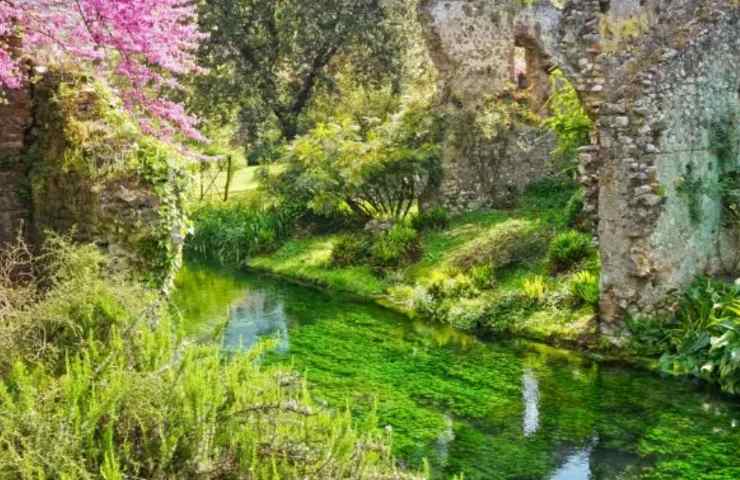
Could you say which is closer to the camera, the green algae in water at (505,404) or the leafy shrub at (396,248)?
the green algae in water at (505,404)

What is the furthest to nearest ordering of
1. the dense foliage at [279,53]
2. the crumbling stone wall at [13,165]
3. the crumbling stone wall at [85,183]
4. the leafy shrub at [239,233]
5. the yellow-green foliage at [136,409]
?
the dense foliage at [279,53] < the leafy shrub at [239,233] < the crumbling stone wall at [13,165] < the crumbling stone wall at [85,183] < the yellow-green foliage at [136,409]

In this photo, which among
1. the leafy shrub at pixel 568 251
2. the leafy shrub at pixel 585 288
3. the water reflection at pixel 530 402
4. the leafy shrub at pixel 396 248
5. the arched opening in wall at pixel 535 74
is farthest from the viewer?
the arched opening in wall at pixel 535 74

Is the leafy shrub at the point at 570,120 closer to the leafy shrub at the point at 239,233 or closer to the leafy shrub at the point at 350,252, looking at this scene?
the leafy shrub at the point at 350,252

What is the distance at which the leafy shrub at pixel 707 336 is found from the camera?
35.8 feet

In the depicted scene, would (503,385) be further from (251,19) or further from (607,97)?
(251,19)

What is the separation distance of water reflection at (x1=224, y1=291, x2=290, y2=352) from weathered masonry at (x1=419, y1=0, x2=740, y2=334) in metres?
5.55

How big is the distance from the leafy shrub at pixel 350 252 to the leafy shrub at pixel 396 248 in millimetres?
378

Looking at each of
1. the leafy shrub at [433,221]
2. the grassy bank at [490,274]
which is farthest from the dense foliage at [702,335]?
the leafy shrub at [433,221]

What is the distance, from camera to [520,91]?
2264 cm

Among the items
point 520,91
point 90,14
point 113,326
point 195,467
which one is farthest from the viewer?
point 520,91

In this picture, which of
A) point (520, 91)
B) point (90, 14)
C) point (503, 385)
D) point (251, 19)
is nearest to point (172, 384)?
point (90, 14)

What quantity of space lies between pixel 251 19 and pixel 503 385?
72.0 ft

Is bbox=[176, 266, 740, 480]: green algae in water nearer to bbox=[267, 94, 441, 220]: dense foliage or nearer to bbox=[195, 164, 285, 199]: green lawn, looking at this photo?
bbox=[267, 94, 441, 220]: dense foliage

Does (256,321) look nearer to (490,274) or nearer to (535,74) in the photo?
(490,274)
